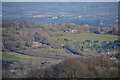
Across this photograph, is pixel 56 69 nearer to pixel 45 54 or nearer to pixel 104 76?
pixel 104 76

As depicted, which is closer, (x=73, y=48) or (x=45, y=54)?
(x=45, y=54)

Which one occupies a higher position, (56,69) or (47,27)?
(47,27)

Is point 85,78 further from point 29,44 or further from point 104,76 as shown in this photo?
point 29,44

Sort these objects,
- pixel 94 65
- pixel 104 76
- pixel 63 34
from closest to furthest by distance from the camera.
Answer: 1. pixel 104 76
2. pixel 94 65
3. pixel 63 34

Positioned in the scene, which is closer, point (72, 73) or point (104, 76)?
point (104, 76)

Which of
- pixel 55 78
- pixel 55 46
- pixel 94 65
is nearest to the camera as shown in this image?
pixel 55 78

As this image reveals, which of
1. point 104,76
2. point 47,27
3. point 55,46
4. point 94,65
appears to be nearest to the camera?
point 104,76

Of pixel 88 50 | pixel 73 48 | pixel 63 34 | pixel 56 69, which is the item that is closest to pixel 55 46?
pixel 73 48

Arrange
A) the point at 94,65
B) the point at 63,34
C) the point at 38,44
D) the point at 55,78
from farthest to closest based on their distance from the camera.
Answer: the point at 63,34, the point at 38,44, the point at 94,65, the point at 55,78

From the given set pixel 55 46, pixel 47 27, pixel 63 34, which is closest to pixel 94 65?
pixel 55 46
